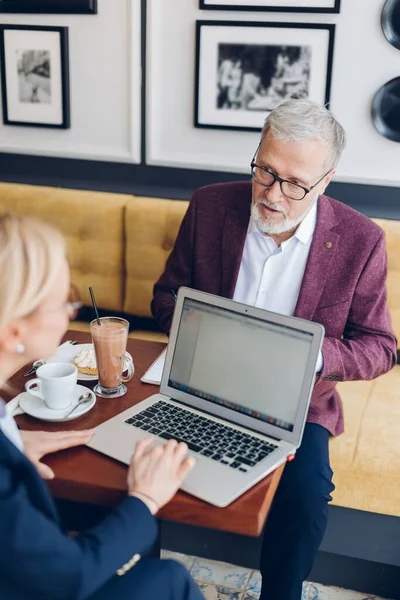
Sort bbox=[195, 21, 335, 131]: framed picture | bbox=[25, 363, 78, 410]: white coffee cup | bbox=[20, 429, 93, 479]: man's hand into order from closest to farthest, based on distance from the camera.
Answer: bbox=[20, 429, 93, 479]: man's hand
bbox=[25, 363, 78, 410]: white coffee cup
bbox=[195, 21, 335, 131]: framed picture

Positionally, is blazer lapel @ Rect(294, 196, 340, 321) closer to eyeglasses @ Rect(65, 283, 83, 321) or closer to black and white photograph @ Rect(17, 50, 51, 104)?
eyeglasses @ Rect(65, 283, 83, 321)

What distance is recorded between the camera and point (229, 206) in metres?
1.88

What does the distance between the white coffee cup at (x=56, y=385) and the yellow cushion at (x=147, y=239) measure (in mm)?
1061

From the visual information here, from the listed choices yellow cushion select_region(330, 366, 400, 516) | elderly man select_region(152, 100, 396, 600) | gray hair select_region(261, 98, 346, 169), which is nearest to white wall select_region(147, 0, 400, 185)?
elderly man select_region(152, 100, 396, 600)

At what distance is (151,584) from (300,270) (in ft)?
3.07

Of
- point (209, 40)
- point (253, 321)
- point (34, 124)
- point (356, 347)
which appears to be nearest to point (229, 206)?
point (356, 347)

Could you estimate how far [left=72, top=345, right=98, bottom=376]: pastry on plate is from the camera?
152 cm

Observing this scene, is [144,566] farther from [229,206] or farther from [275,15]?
[275,15]

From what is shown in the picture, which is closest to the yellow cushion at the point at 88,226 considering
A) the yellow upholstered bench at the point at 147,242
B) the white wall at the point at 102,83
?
the yellow upholstered bench at the point at 147,242

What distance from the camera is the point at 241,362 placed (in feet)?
4.27

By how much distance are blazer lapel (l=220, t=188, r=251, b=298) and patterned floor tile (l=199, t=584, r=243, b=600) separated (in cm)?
85

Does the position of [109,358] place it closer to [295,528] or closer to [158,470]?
[158,470]

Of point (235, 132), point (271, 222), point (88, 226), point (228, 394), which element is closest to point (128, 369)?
point (228, 394)

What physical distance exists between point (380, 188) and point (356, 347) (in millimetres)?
943
